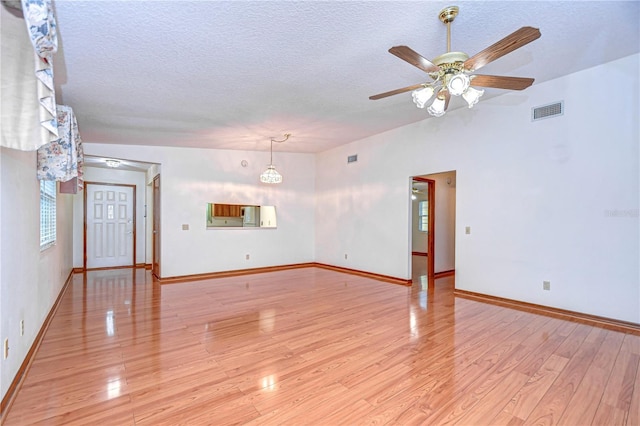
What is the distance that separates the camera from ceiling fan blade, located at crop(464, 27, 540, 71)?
1.90m

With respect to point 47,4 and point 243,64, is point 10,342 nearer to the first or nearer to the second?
point 47,4

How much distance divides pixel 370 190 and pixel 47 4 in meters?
5.36

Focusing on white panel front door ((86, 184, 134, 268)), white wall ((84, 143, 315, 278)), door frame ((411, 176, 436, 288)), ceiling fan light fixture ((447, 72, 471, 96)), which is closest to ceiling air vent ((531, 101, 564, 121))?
door frame ((411, 176, 436, 288))

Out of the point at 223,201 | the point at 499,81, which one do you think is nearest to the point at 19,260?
the point at 499,81

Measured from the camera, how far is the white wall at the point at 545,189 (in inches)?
132

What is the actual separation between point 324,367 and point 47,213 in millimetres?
3884

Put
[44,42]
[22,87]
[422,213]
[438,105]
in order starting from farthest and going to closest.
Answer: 1. [422,213]
2. [438,105]
3. [22,87]
4. [44,42]

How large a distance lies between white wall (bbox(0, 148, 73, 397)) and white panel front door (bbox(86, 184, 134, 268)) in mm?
4253

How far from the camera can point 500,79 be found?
2.46 metres

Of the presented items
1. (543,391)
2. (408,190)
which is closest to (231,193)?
(408,190)

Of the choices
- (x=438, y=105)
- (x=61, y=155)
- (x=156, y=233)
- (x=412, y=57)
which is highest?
(x=412, y=57)

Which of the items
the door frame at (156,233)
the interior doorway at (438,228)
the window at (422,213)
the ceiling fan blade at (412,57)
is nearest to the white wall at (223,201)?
the door frame at (156,233)

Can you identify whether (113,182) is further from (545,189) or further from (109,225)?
(545,189)

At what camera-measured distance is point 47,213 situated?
3.86 m
